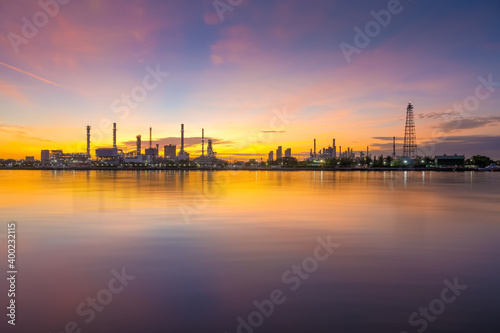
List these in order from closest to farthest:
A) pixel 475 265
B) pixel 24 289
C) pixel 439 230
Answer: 1. pixel 24 289
2. pixel 475 265
3. pixel 439 230

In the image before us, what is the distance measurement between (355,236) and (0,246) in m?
15.8

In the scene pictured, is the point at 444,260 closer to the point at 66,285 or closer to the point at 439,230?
the point at 439,230

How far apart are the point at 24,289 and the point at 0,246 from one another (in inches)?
249

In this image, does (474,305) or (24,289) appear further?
(24,289)

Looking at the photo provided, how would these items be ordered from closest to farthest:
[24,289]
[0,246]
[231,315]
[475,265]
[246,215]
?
[231,315] → [24,289] → [475,265] → [0,246] → [246,215]

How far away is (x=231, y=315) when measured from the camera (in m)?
7.39

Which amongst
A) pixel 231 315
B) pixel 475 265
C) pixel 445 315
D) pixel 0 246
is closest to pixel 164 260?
A: pixel 231 315

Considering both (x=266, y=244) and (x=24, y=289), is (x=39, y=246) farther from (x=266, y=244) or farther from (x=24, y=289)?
(x=266, y=244)

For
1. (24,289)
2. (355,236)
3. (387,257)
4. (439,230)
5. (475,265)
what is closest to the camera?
(24,289)

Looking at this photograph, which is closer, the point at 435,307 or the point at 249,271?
the point at 435,307

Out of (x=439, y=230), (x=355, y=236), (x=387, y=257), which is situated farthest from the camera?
(x=439, y=230)

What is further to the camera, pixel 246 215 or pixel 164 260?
pixel 246 215

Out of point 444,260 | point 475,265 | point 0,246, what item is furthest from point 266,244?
point 0,246

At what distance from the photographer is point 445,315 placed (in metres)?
7.39
